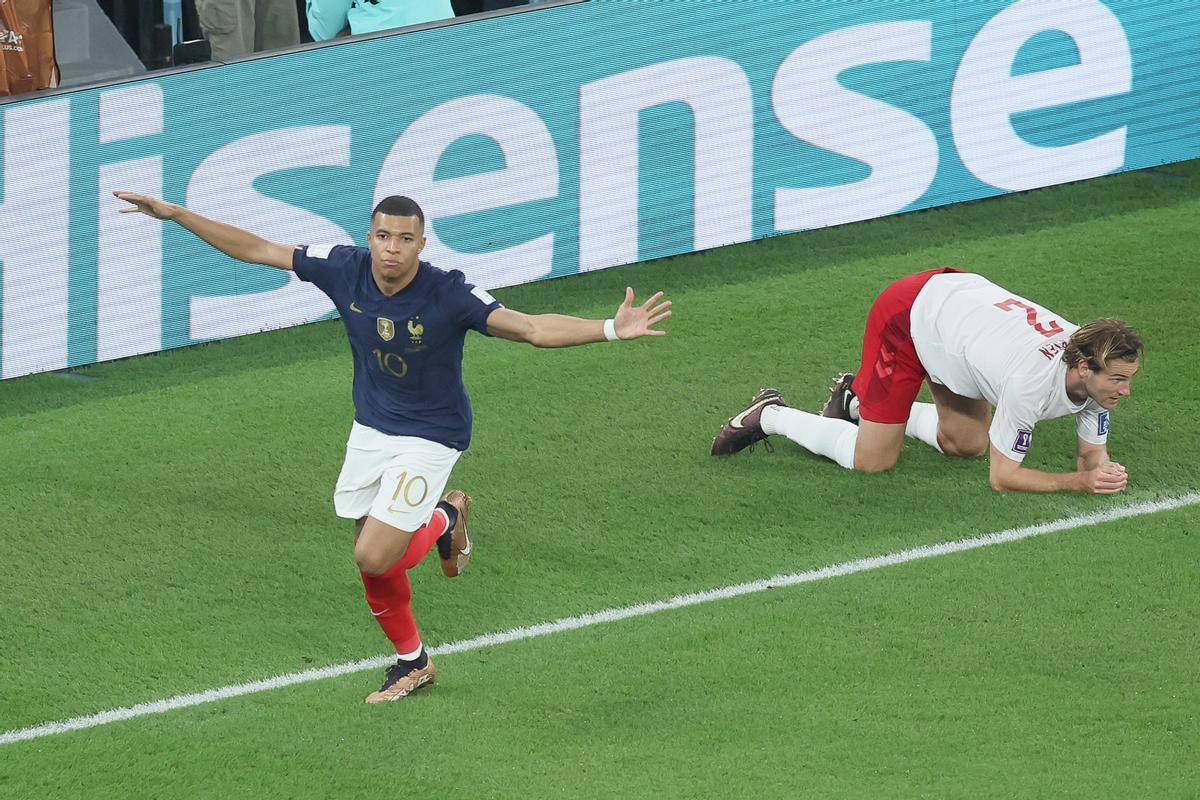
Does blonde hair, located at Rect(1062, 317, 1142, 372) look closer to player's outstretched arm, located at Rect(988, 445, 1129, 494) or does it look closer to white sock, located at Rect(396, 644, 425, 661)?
player's outstretched arm, located at Rect(988, 445, 1129, 494)

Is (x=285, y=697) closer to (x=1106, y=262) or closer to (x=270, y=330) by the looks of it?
(x=270, y=330)

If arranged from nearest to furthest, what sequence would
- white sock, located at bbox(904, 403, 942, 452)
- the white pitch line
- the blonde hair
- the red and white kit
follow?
the white pitch line, the blonde hair, the red and white kit, white sock, located at bbox(904, 403, 942, 452)

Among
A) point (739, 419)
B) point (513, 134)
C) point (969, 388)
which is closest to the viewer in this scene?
point (969, 388)

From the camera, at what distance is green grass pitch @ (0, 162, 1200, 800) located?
17.6 feet

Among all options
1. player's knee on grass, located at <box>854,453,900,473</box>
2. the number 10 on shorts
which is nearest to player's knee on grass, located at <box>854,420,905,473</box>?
player's knee on grass, located at <box>854,453,900,473</box>

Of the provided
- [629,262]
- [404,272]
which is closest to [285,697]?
[404,272]

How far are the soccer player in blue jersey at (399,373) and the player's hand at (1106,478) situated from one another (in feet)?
6.80

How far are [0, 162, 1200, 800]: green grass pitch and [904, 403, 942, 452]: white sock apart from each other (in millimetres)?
82

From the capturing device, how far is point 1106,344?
20.2 feet

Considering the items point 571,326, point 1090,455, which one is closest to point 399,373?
point 571,326

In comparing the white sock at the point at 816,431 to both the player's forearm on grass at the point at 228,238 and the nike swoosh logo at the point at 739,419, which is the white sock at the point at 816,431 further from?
the player's forearm on grass at the point at 228,238

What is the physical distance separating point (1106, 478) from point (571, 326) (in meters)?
2.42

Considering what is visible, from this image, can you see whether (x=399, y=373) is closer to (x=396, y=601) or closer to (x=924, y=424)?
(x=396, y=601)

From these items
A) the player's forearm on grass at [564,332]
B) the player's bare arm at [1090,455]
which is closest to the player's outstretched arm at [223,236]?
the player's forearm on grass at [564,332]
